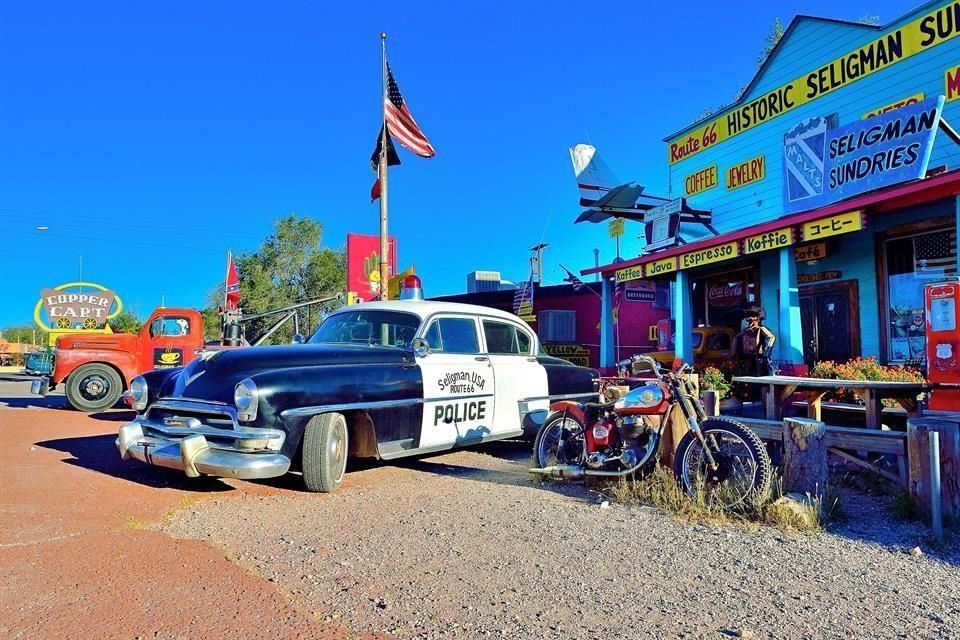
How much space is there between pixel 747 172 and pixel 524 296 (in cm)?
798

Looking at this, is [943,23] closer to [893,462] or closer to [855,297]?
[855,297]

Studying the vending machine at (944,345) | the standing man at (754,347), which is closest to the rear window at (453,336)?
the vending machine at (944,345)

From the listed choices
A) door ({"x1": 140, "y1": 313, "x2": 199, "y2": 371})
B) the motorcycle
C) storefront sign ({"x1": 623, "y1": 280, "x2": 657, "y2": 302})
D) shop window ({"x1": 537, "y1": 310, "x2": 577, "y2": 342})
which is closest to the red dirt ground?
the motorcycle

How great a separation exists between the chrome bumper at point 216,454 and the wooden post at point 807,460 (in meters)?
3.82

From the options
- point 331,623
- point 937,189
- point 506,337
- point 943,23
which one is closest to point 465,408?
point 506,337

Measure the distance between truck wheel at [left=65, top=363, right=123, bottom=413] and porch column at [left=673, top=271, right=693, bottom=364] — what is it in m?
10.6

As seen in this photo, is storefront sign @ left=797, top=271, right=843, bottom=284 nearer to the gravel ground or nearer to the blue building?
the blue building

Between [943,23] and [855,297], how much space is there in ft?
14.0

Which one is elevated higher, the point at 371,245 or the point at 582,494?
the point at 371,245

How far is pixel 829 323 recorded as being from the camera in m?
11.7

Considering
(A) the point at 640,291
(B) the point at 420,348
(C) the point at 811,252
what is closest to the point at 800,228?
(C) the point at 811,252

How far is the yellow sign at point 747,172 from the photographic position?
42.9ft

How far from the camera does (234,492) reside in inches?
217

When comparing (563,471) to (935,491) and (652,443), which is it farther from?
(935,491)
